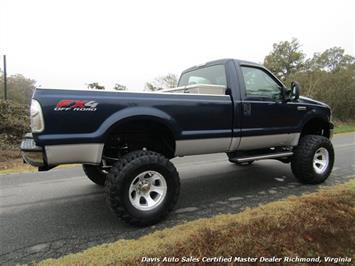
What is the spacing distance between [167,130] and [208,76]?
5.16 feet

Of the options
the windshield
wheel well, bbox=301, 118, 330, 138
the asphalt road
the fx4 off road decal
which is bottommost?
the asphalt road

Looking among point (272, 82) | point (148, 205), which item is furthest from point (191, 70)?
point (148, 205)

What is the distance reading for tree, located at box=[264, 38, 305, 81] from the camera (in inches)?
1588

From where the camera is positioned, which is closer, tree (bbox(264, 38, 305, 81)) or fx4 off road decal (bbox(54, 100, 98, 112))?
fx4 off road decal (bbox(54, 100, 98, 112))

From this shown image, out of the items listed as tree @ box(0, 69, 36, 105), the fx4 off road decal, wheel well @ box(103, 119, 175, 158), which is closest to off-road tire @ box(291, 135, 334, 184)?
wheel well @ box(103, 119, 175, 158)

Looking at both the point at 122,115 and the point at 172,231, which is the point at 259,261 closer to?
the point at 172,231

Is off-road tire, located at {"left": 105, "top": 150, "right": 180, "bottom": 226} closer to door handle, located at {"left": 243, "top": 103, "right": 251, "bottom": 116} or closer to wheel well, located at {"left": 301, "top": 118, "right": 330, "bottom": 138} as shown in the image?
door handle, located at {"left": 243, "top": 103, "right": 251, "bottom": 116}

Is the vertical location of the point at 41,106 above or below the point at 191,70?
below

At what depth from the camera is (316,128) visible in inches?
203

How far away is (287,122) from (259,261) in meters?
2.80

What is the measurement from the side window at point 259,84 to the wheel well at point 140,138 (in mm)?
1457

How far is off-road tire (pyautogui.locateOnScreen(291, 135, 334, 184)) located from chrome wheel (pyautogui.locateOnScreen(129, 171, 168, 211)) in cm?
256

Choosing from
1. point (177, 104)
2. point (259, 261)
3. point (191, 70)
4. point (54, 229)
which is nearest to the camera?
point (259, 261)

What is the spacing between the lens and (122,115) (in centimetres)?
299
